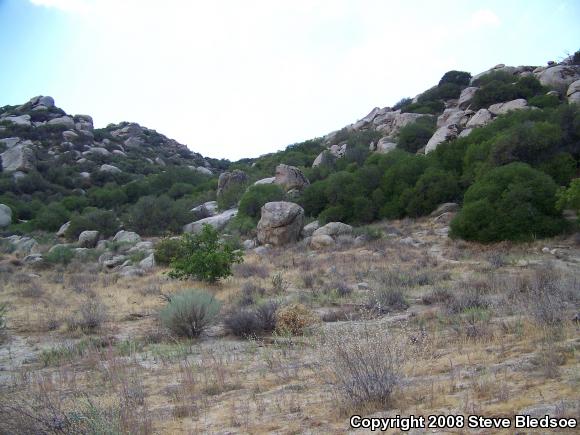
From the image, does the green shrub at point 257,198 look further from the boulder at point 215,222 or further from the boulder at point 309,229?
the boulder at point 309,229

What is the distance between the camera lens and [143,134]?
225ft

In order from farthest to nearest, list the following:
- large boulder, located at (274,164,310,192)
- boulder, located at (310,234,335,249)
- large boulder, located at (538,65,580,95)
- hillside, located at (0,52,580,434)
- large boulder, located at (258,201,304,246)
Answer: large boulder, located at (538,65,580,95) < large boulder, located at (274,164,310,192) < large boulder, located at (258,201,304,246) < boulder, located at (310,234,335,249) < hillside, located at (0,52,580,434)

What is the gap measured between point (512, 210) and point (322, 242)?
7.74m

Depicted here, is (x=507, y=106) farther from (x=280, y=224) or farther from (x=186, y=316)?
(x=186, y=316)

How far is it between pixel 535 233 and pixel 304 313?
38.0 feet

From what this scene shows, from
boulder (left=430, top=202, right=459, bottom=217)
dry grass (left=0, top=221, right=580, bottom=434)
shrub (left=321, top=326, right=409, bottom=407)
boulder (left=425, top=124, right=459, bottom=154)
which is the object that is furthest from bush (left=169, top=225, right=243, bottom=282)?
boulder (left=425, top=124, right=459, bottom=154)

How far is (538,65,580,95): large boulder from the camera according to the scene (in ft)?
111

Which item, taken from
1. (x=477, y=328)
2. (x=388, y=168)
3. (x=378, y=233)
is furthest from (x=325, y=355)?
(x=388, y=168)

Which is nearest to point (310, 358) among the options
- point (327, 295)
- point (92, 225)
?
point (327, 295)

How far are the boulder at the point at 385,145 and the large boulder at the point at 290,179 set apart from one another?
724 cm

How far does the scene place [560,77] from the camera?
3500 cm

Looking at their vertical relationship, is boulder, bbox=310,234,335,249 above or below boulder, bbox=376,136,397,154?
below

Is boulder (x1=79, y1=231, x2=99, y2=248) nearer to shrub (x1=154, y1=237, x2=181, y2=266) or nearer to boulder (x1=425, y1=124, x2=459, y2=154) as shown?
shrub (x1=154, y1=237, x2=181, y2=266)

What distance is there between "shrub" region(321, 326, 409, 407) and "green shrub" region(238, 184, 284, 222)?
23630mm
